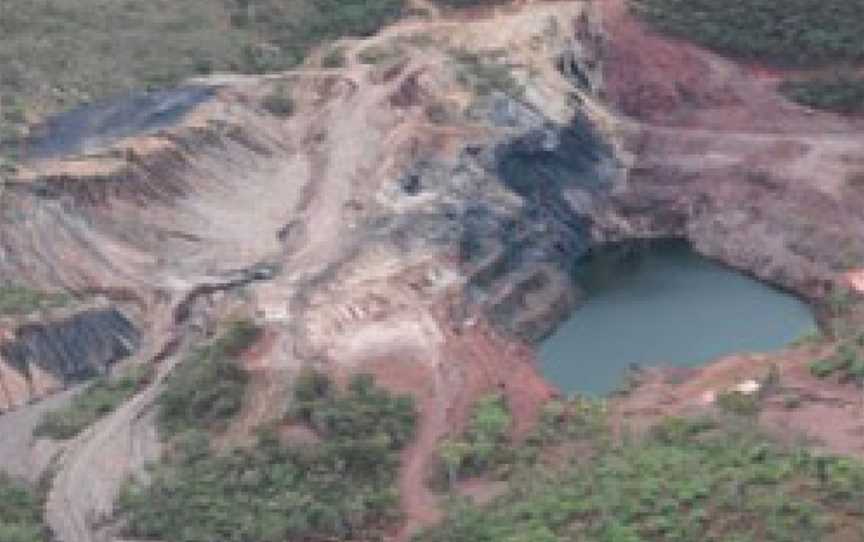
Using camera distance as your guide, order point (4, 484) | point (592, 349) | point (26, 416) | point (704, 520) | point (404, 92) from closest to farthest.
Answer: point (704, 520)
point (4, 484)
point (26, 416)
point (592, 349)
point (404, 92)

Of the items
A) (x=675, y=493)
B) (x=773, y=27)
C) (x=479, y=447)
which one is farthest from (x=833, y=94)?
(x=675, y=493)

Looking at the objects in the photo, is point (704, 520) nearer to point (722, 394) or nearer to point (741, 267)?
point (722, 394)

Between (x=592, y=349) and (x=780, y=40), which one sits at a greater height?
(x=780, y=40)

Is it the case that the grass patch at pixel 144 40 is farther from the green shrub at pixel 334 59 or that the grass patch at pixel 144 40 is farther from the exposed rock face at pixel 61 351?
the exposed rock face at pixel 61 351

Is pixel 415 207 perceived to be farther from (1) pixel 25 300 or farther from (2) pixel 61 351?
(1) pixel 25 300

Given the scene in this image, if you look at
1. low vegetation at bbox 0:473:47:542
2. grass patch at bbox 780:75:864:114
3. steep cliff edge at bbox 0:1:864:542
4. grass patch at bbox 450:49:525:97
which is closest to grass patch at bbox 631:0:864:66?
steep cliff edge at bbox 0:1:864:542

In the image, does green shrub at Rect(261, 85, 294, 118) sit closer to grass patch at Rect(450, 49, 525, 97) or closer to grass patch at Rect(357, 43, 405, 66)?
grass patch at Rect(357, 43, 405, 66)

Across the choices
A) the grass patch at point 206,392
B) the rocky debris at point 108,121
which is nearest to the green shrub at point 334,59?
the rocky debris at point 108,121

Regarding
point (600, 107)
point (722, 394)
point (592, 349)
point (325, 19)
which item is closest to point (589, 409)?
point (722, 394)

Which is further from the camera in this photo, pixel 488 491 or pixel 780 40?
pixel 780 40
